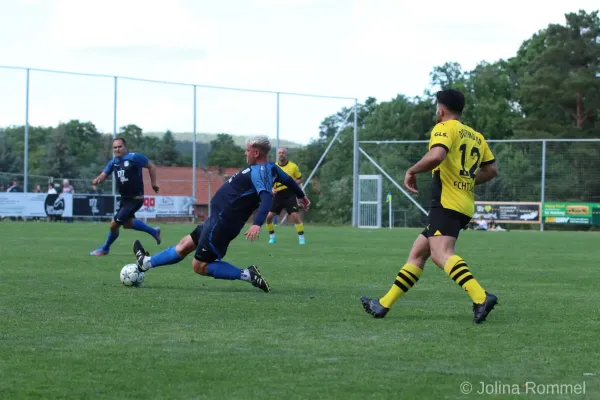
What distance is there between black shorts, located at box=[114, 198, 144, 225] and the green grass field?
363 centimetres

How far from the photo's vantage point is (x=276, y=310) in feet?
25.8

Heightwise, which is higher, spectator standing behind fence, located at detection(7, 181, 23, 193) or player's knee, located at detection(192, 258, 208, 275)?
spectator standing behind fence, located at detection(7, 181, 23, 193)

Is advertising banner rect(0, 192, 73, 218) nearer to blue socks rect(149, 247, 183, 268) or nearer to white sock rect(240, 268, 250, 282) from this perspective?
blue socks rect(149, 247, 183, 268)

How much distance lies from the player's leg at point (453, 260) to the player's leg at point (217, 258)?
2431 mm

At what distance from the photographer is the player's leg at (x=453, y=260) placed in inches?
283

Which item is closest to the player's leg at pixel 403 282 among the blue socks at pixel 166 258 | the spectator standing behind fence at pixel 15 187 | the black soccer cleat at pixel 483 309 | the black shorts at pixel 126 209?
the black soccer cleat at pixel 483 309

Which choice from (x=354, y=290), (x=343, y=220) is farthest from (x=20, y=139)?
(x=354, y=290)

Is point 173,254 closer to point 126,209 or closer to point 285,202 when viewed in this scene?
point 126,209

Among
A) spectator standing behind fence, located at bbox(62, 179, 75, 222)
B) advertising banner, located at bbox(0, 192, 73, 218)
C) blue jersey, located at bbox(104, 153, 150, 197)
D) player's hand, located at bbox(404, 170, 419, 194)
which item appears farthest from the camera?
spectator standing behind fence, located at bbox(62, 179, 75, 222)

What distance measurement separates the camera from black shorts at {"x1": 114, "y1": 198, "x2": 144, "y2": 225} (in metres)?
15.5

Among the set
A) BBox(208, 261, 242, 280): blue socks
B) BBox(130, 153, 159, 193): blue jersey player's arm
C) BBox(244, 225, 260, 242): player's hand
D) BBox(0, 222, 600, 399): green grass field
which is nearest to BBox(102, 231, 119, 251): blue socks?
BBox(130, 153, 159, 193): blue jersey player's arm

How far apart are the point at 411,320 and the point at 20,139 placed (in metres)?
34.0

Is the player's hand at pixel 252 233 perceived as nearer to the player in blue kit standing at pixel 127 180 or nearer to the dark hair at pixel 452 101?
the dark hair at pixel 452 101

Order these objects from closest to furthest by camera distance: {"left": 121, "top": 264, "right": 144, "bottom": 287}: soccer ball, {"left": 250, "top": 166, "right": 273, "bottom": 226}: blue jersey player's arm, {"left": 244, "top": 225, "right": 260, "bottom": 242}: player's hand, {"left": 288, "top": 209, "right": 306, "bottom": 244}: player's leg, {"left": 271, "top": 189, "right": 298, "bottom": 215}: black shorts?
1. {"left": 244, "top": 225, "right": 260, "bottom": 242}: player's hand
2. {"left": 250, "top": 166, "right": 273, "bottom": 226}: blue jersey player's arm
3. {"left": 121, "top": 264, "right": 144, "bottom": 287}: soccer ball
4. {"left": 288, "top": 209, "right": 306, "bottom": 244}: player's leg
5. {"left": 271, "top": 189, "right": 298, "bottom": 215}: black shorts
